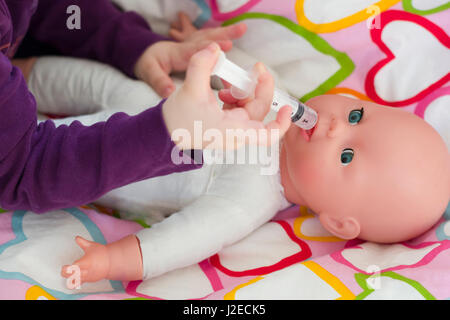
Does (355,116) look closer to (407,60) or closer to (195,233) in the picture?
(407,60)

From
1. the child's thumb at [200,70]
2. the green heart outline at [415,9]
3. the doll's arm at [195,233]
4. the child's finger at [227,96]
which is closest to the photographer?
the child's thumb at [200,70]

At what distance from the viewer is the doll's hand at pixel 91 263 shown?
706 mm

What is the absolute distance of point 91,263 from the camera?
717 millimetres

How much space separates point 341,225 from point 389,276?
0.53ft

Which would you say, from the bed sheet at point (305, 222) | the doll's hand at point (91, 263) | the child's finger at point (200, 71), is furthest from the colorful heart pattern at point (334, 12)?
the doll's hand at point (91, 263)

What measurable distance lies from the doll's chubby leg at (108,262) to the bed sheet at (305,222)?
0.03m

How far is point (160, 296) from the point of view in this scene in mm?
758

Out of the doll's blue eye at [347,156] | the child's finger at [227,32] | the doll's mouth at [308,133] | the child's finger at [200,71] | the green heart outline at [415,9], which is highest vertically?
the green heart outline at [415,9]

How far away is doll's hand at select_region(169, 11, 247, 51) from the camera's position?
Result: 3.32ft

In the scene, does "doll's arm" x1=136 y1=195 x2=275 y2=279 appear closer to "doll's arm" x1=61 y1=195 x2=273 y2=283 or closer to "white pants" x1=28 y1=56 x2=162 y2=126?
"doll's arm" x1=61 y1=195 x2=273 y2=283

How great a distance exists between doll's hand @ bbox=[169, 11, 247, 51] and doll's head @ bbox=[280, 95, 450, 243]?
9.9 inches

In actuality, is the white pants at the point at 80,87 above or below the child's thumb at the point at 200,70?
below

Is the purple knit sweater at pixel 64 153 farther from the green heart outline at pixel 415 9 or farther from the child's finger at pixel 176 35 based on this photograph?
the green heart outline at pixel 415 9
